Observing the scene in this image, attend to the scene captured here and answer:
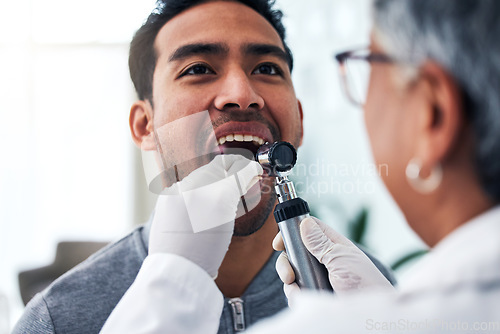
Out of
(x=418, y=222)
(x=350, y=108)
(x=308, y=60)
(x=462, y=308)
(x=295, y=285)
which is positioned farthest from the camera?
(x=308, y=60)

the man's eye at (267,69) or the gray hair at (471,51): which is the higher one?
the man's eye at (267,69)

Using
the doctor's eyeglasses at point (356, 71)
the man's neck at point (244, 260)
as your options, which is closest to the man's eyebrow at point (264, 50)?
the man's neck at point (244, 260)

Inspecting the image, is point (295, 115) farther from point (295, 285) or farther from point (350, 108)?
point (350, 108)

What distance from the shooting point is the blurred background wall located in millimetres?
3393

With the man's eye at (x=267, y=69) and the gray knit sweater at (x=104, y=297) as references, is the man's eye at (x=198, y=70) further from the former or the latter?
the gray knit sweater at (x=104, y=297)

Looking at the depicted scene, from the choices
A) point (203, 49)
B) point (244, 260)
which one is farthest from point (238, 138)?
point (244, 260)

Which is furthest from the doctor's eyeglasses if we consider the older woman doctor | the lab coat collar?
the lab coat collar

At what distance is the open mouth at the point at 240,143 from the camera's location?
1198 millimetres

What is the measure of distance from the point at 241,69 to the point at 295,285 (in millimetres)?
591

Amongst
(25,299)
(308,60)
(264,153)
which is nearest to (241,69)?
(264,153)

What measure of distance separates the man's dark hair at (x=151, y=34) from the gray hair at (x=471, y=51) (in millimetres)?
871

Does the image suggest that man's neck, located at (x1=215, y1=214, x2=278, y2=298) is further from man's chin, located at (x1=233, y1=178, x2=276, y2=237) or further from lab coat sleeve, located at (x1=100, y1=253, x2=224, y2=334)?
lab coat sleeve, located at (x1=100, y1=253, x2=224, y2=334)

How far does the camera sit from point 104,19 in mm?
3438

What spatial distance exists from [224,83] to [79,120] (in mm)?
2625
